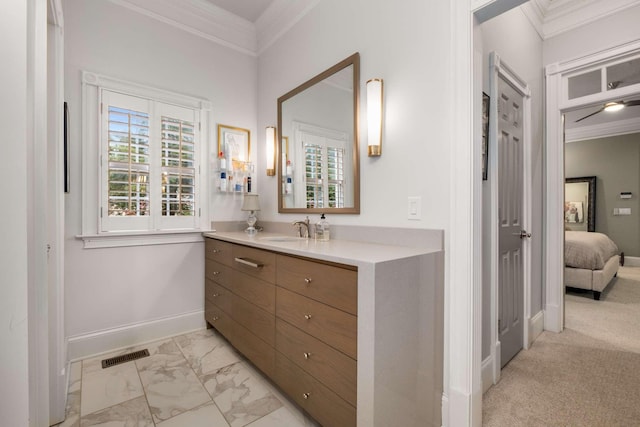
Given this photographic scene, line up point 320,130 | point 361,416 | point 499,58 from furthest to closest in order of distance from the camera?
point 320,130 → point 499,58 → point 361,416

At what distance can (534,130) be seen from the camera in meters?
2.63

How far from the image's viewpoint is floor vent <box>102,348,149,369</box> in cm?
220

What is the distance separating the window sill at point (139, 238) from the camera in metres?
2.30

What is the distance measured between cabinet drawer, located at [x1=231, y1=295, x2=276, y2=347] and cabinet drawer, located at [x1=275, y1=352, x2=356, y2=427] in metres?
0.15

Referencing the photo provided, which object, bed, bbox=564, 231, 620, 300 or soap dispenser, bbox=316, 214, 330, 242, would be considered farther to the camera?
bed, bbox=564, 231, 620, 300

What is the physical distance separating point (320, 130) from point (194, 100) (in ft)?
4.35

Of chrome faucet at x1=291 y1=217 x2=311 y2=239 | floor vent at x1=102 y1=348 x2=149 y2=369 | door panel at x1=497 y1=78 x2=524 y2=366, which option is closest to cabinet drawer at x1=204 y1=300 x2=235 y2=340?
floor vent at x1=102 y1=348 x2=149 y2=369

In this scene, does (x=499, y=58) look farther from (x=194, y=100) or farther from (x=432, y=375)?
(x=194, y=100)

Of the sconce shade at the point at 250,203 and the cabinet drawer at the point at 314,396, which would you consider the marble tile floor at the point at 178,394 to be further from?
the sconce shade at the point at 250,203

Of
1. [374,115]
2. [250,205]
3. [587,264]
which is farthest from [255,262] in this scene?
[587,264]

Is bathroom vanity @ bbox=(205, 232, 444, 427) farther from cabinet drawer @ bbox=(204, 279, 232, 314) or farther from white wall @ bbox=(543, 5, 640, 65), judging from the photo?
white wall @ bbox=(543, 5, 640, 65)

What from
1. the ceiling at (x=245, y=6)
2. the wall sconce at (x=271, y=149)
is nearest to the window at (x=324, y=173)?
the wall sconce at (x=271, y=149)

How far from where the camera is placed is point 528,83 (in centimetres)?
249

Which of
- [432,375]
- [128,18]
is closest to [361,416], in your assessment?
[432,375]
